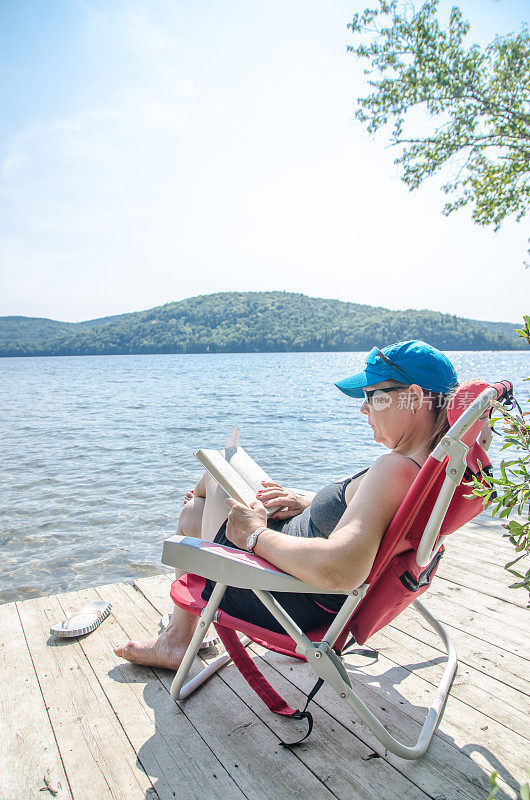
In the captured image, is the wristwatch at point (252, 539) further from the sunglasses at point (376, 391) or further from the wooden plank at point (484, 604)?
the wooden plank at point (484, 604)

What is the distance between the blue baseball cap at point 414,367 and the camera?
6.00 ft

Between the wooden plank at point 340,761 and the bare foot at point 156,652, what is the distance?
0.32 metres

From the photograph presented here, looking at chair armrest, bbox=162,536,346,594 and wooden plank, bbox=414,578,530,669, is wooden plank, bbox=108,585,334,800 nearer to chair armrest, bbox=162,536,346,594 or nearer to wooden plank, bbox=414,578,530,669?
chair armrest, bbox=162,536,346,594

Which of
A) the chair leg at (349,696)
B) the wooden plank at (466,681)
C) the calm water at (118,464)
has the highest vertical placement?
the chair leg at (349,696)

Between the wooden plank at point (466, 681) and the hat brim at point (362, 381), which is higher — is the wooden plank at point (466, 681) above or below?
below

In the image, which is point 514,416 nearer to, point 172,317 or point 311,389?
point 311,389

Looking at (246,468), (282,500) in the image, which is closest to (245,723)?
(282,500)

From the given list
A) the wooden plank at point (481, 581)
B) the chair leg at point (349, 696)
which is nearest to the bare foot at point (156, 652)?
the chair leg at point (349, 696)

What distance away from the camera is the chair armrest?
5.78 ft

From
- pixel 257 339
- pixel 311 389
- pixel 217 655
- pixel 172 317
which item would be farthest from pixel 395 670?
pixel 172 317

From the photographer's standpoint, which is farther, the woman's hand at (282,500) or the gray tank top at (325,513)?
the woman's hand at (282,500)

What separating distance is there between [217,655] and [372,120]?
40.4 feet

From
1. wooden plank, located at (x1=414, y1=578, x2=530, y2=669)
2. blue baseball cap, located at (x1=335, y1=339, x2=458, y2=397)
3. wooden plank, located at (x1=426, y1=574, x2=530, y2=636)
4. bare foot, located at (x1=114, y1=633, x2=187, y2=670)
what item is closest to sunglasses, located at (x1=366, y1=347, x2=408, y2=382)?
blue baseball cap, located at (x1=335, y1=339, x2=458, y2=397)

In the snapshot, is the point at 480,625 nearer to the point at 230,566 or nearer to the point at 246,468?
the point at 246,468
